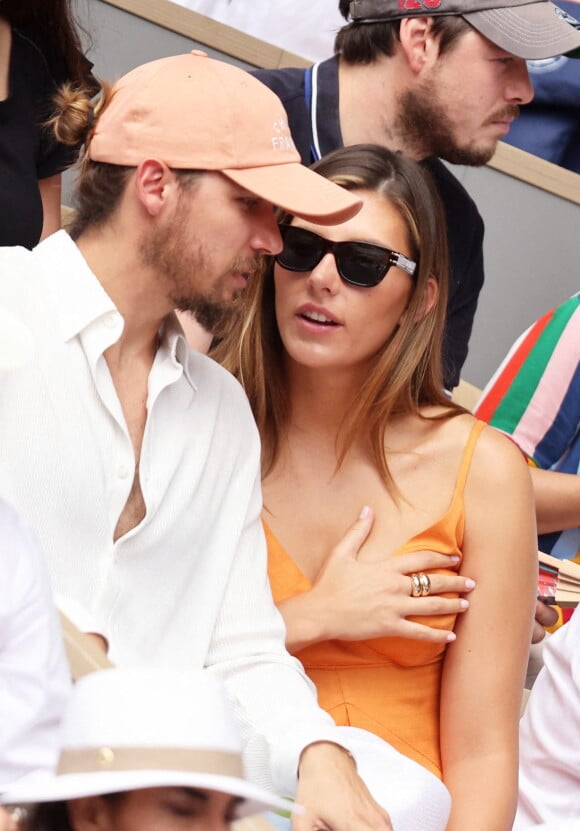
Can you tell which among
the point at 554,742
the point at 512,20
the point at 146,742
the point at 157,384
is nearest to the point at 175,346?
the point at 157,384

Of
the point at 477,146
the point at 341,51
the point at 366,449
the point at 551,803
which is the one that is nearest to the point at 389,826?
the point at 551,803

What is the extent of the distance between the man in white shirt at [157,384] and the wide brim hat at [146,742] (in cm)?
65

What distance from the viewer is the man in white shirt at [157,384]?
1.33 meters

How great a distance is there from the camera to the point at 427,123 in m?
2.47

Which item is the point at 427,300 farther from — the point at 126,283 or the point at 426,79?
the point at 426,79

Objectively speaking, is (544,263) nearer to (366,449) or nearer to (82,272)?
(366,449)

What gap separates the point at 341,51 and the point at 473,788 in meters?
1.57

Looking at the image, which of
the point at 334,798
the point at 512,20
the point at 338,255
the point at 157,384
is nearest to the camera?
the point at 334,798

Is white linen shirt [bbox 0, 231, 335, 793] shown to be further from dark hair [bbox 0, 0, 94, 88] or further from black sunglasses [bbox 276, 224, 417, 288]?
dark hair [bbox 0, 0, 94, 88]

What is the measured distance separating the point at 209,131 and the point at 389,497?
73cm

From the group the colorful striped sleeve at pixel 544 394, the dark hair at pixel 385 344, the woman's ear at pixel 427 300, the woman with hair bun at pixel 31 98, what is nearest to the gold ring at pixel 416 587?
the dark hair at pixel 385 344

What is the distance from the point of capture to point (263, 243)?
4.75 ft

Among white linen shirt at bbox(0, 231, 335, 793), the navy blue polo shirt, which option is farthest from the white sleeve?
the navy blue polo shirt

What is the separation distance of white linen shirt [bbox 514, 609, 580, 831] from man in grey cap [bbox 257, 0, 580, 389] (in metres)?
0.79
